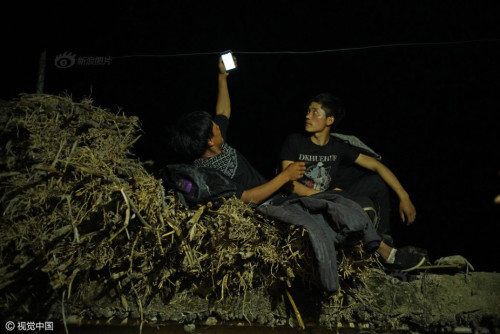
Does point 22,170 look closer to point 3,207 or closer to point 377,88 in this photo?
point 3,207

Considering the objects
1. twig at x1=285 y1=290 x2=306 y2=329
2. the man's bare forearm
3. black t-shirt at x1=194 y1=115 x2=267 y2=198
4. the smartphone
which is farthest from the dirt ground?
the smartphone

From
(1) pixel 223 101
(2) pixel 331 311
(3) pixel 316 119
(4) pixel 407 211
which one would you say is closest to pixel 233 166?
(1) pixel 223 101

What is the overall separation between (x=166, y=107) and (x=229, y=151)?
3.97 ft

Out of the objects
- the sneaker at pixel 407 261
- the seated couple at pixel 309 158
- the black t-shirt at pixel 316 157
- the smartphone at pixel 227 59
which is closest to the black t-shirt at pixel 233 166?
the seated couple at pixel 309 158

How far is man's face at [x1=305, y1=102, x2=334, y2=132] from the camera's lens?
9.62 feet

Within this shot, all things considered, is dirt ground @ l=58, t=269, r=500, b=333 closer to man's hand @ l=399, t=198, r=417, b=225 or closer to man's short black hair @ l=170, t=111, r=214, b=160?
man's hand @ l=399, t=198, r=417, b=225

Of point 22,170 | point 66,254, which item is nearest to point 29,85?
point 22,170

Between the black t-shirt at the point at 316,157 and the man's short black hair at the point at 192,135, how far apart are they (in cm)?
79

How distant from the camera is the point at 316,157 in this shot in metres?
2.92

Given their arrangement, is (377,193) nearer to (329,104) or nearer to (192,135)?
(329,104)

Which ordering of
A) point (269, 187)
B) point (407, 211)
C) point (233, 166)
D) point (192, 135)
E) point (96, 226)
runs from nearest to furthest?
point (96, 226) → point (269, 187) → point (192, 135) → point (233, 166) → point (407, 211)

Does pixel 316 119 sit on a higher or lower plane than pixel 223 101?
lower

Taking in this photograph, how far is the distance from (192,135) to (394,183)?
1830 mm

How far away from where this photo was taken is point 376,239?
1997mm
